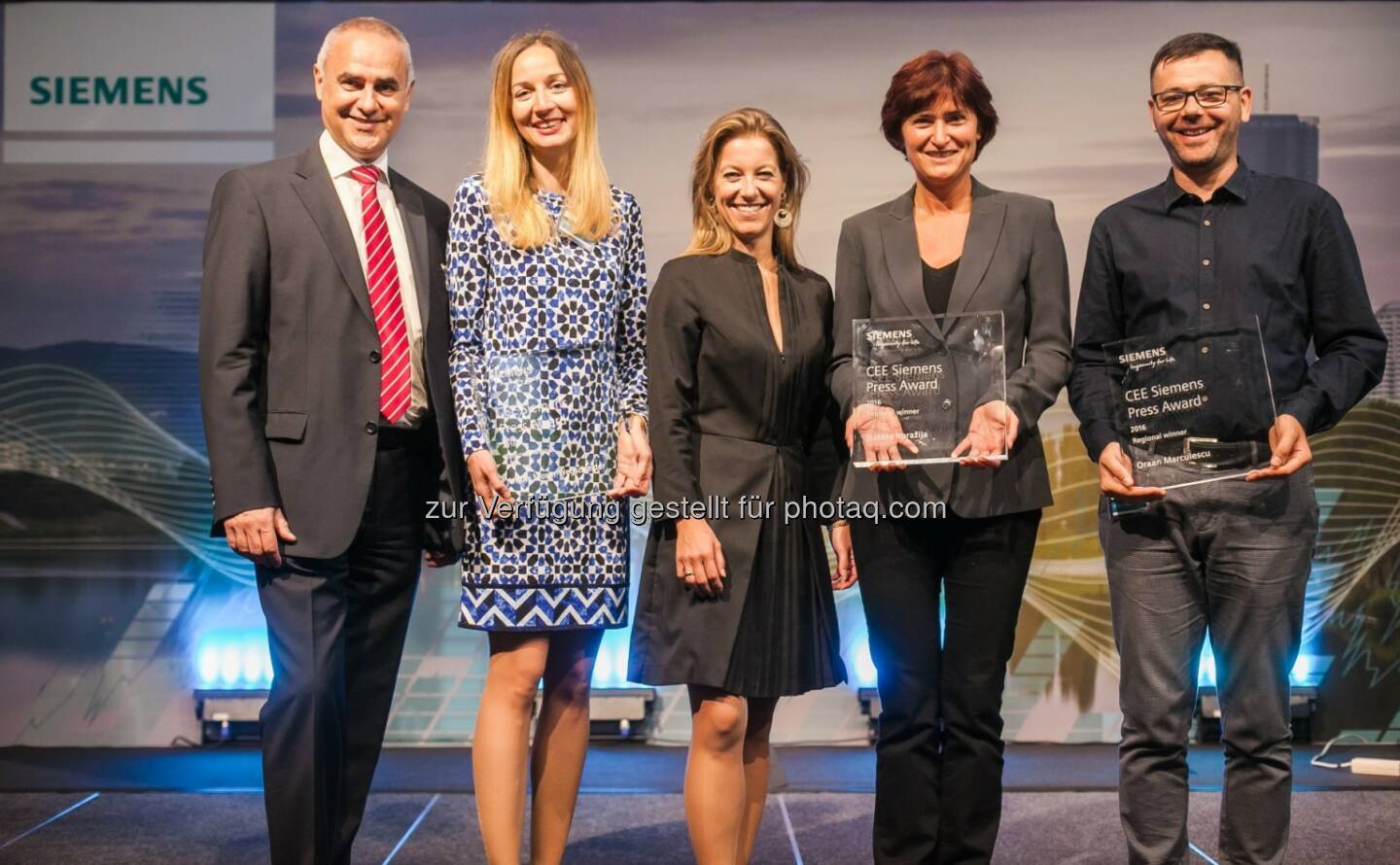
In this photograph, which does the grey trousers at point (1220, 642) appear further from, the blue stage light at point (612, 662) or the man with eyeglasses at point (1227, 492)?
the blue stage light at point (612, 662)

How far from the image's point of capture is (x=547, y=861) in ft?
8.93

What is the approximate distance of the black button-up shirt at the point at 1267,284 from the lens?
2559 millimetres

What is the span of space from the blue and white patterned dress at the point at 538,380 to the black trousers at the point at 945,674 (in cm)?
58

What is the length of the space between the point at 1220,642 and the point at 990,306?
81 cm

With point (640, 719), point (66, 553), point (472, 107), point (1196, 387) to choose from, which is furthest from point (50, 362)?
point (1196, 387)

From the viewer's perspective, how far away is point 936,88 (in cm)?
254

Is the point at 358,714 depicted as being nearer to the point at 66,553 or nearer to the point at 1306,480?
the point at 1306,480

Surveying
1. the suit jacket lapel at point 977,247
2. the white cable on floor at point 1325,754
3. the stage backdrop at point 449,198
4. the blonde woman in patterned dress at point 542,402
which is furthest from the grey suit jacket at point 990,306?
the white cable on floor at point 1325,754

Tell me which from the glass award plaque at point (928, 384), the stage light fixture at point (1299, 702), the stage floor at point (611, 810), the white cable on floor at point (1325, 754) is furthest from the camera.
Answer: the stage light fixture at point (1299, 702)

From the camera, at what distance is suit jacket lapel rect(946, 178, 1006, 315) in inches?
100

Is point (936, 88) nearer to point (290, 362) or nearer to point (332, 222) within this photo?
point (332, 222)

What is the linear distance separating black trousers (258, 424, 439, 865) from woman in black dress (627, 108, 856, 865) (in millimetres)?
525

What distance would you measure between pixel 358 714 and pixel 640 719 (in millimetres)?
2044

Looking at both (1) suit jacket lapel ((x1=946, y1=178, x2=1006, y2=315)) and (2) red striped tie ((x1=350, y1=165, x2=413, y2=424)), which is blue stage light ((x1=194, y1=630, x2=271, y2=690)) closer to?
(2) red striped tie ((x1=350, y1=165, x2=413, y2=424))
